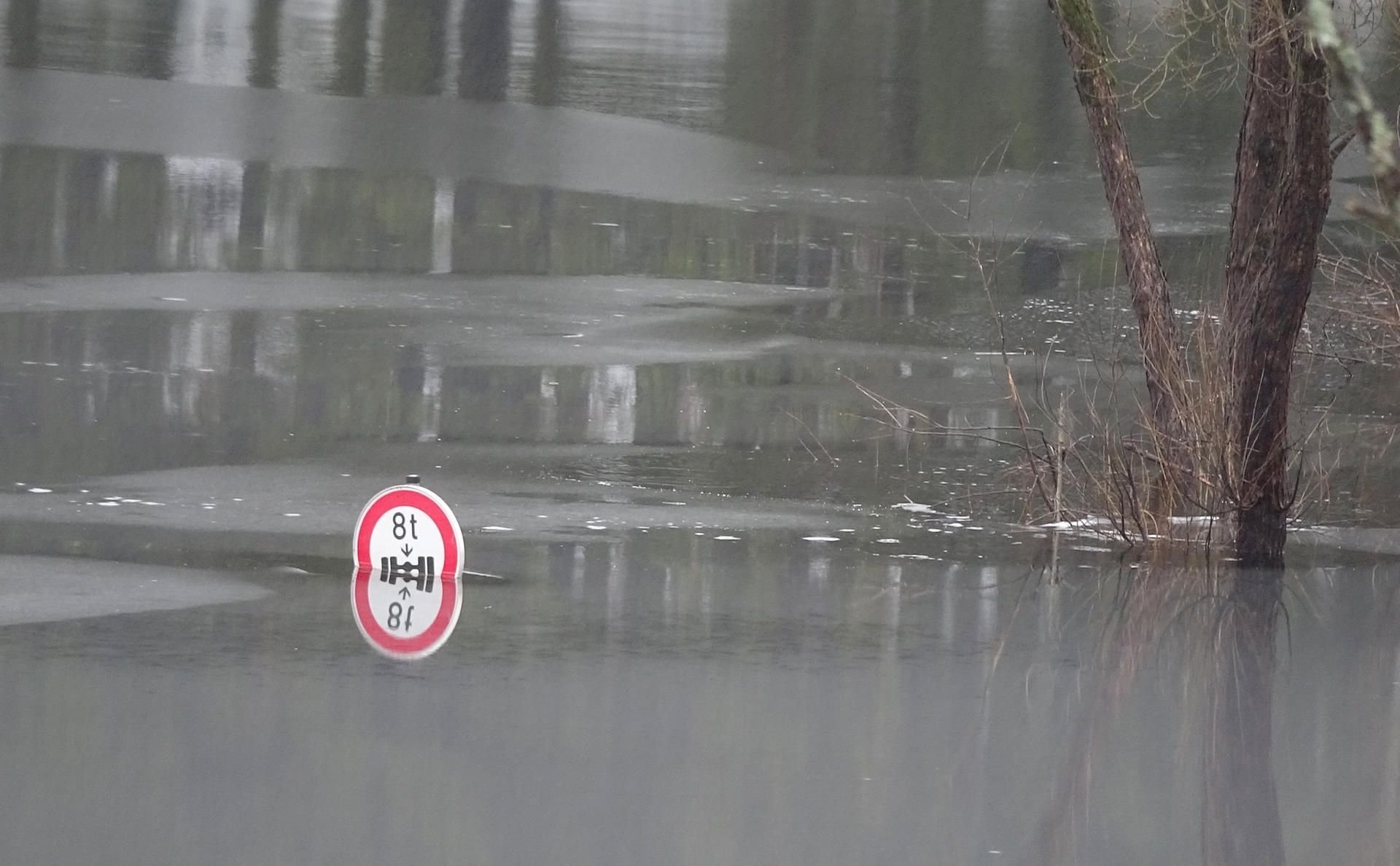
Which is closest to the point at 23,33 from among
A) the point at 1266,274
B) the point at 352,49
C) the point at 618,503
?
the point at 352,49

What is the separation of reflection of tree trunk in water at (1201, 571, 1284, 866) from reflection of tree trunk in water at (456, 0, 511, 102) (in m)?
13.1

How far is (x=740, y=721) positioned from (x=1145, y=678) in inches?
60.2

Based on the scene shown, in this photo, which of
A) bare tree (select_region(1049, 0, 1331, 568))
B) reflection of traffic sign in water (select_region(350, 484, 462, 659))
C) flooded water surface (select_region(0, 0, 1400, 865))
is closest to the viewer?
flooded water surface (select_region(0, 0, 1400, 865))

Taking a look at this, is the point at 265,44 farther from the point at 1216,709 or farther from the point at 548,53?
the point at 1216,709

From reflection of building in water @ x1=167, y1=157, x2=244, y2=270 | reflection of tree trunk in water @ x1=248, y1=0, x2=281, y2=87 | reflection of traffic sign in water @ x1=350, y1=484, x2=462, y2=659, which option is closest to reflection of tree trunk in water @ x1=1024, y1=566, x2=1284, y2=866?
reflection of traffic sign in water @ x1=350, y1=484, x2=462, y2=659

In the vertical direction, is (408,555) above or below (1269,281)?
below

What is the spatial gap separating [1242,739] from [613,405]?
518 centimetres

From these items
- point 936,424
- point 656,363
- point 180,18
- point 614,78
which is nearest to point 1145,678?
point 936,424

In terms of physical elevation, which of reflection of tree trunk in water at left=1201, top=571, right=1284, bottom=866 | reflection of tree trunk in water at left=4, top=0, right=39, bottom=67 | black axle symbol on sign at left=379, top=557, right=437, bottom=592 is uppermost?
reflection of tree trunk in water at left=4, top=0, right=39, bottom=67

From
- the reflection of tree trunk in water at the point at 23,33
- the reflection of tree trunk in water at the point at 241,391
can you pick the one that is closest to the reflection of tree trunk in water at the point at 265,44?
the reflection of tree trunk in water at the point at 23,33

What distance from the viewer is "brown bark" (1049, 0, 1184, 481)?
29.8 feet

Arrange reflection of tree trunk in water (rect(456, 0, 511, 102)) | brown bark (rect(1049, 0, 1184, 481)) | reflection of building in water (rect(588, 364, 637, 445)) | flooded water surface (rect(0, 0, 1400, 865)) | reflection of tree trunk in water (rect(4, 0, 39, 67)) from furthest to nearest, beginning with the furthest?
reflection of tree trunk in water (rect(456, 0, 511, 102)) < reflection of tree trunk in water (rect(4, 0, 39, 67)) < reflection of building in water (rect(588, 364, 637, 445)) < brown bark (rect(1049, 0, 1184, 481)) < flooded water surface (rect(0, 0, 1400, 865))

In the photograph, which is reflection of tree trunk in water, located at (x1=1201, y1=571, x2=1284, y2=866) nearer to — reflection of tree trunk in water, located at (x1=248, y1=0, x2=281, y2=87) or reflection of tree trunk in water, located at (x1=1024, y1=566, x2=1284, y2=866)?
reflection of tree trunk in water, located at (x1=1024, y1=566, x2=1284, y2=866)

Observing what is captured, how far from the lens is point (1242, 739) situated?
20.1ft
